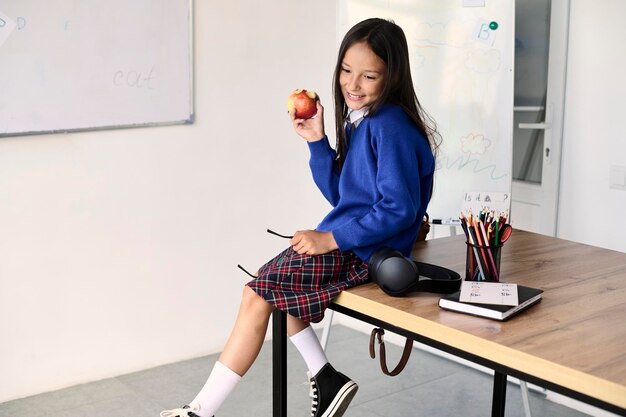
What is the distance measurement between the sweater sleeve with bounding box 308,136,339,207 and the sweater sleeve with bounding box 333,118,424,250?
0.23 meters

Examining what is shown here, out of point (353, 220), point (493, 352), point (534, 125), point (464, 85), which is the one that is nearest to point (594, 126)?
point (534, 125)

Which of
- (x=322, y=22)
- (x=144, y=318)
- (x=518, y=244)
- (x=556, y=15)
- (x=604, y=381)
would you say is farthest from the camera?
(x=322, y=22)

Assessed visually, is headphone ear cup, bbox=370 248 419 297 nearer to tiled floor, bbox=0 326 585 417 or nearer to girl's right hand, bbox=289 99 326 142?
girl's right hand, bbox=289 99 326 142

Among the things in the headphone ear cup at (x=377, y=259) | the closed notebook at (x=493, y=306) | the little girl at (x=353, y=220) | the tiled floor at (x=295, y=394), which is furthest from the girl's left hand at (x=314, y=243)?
the tiled floor at (x=295, y=394)

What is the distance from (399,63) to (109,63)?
57.9 inches

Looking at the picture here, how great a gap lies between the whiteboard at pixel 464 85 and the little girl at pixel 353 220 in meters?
1.06

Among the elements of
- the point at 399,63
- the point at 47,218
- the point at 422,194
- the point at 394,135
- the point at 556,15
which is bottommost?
the point at 47,218

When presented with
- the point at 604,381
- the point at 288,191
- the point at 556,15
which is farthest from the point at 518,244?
the point at 288,191

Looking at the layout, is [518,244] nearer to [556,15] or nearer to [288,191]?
[556,15]

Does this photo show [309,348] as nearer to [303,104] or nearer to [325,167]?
[325,167]

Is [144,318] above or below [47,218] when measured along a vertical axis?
below

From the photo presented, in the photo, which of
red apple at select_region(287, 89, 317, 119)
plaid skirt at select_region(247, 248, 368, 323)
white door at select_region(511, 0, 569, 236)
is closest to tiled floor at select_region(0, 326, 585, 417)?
white door at select_region(511, 0, 569, 236)

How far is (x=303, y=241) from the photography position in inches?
74.4

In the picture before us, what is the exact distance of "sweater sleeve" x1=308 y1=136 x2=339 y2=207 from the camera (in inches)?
83.6
